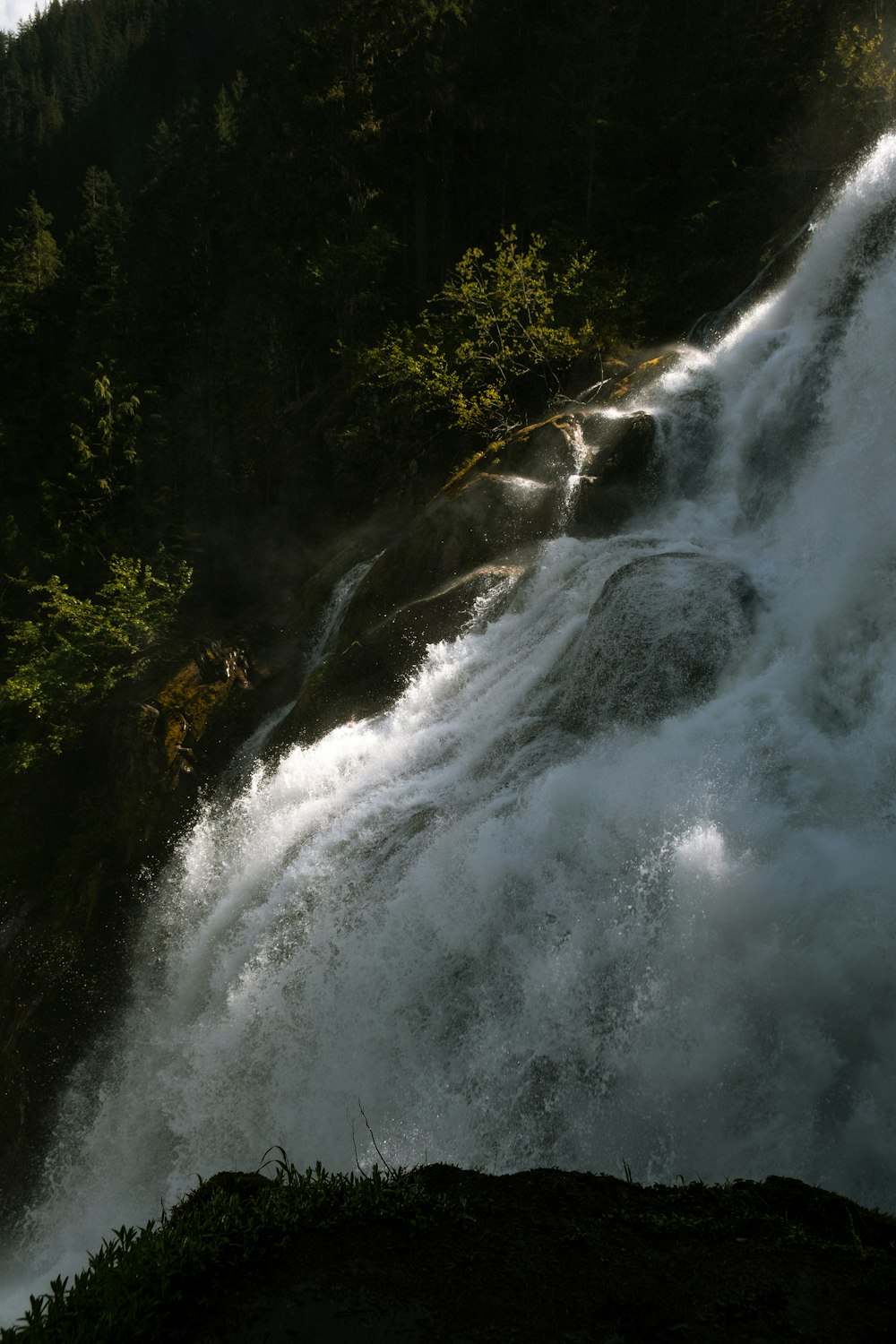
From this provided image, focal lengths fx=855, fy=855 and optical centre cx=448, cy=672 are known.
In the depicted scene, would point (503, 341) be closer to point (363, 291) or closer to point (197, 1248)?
point (363, 291)

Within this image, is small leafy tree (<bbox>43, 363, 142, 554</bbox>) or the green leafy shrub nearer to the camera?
the green leafy shrub

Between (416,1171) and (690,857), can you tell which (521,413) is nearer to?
(690,857)

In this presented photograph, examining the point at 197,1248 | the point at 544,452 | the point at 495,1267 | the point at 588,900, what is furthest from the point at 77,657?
the point at 495,1267

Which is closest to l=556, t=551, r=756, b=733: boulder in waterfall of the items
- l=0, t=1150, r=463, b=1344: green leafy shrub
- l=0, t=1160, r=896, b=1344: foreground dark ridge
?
l=0, t=1160, r=896, b=1344: foreground dark ridge

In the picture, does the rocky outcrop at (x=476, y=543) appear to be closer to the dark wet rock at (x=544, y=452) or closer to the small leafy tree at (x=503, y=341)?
the dark wet rock at (x=544, y=452)

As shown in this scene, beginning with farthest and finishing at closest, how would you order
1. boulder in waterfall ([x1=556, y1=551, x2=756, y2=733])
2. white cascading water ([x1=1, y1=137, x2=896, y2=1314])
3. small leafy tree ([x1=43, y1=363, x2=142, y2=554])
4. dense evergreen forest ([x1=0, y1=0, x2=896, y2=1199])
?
1. small leafy tree ([x1=43, y1=363, x2=142, y2=554])
2. dense evergreen forest ([x1=0, y1=0, x2=896, y2=1199])
3. boulder in waterfall ([x1=556, y1=551, x2=756, y2=733])
4. white cascading water ([x1=1, y1=137, x2=896, y2=1314])

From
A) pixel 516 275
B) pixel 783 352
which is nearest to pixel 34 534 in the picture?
pixel 516 275

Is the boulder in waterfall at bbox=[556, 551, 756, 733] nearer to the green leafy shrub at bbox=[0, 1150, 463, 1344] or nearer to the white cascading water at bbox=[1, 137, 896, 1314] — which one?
the white cascading water at bbox=[1, 137, 896, 1314]
